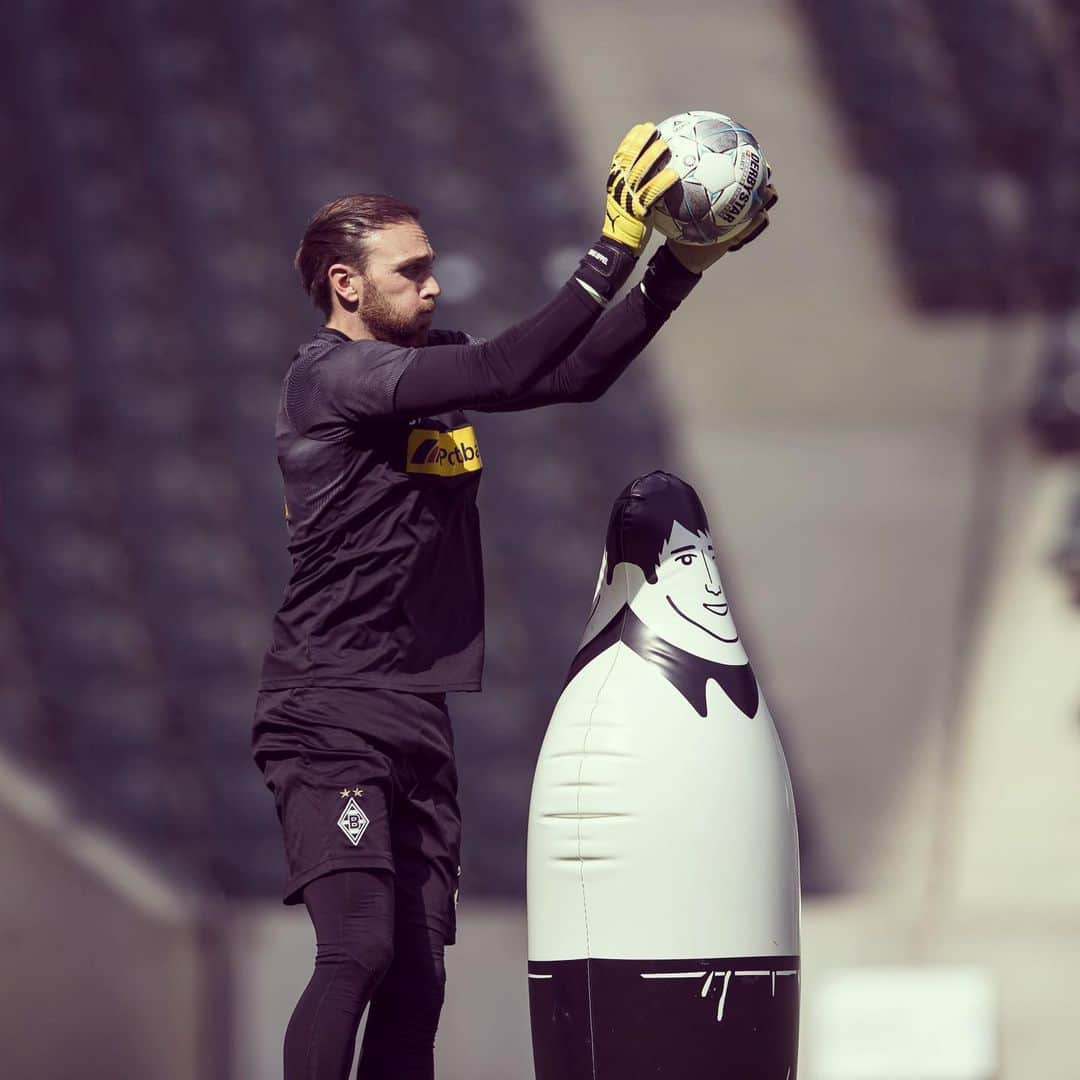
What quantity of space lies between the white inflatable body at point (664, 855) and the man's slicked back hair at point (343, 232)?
0.47 metres

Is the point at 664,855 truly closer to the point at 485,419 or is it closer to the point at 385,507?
the point at 385,507

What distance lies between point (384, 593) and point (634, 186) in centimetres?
54

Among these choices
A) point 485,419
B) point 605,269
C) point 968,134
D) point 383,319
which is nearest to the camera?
point 605,269

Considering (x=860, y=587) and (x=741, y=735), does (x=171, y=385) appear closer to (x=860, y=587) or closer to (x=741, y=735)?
(x=860, y=587)

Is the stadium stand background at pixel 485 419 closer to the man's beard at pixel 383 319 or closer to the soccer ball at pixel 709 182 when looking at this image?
the man's beard at pixel 383 319

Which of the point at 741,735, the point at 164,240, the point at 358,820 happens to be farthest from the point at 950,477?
the point at 358,820

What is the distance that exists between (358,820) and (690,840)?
1.29 feet

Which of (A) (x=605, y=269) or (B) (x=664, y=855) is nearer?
(A) (x=605, y=269)

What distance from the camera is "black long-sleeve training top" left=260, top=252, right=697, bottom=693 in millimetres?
2129

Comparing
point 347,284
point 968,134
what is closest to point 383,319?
point 347,284

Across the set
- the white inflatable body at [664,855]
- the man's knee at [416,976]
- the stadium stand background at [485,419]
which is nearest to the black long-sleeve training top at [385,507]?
the white inflatable body at [664,855]

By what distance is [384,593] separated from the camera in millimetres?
2172

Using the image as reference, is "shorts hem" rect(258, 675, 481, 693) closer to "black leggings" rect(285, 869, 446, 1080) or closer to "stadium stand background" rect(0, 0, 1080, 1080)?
"black leggings" rect(285, 869, 446, 1080)

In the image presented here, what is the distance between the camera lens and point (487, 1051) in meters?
4.00
